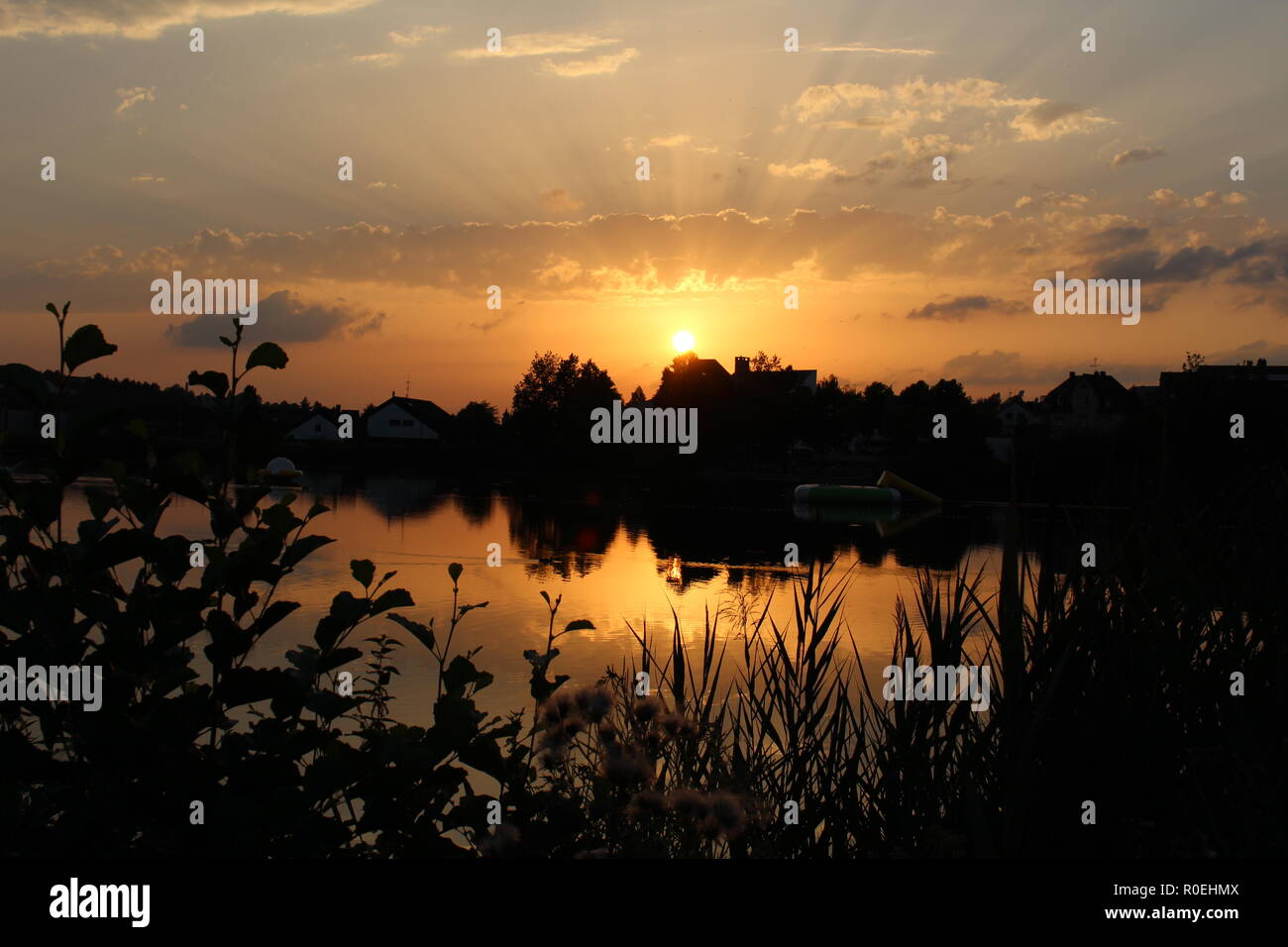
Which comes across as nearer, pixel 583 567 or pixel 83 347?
pixel 83 347

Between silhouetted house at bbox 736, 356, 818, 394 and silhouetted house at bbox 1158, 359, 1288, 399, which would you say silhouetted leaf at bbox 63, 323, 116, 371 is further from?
silhouetted house at bbox 736, 356, 818, 394

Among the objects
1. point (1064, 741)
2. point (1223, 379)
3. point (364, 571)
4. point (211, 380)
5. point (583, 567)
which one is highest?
point (1223, 379)

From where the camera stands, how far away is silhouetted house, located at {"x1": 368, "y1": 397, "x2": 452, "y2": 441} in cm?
11390

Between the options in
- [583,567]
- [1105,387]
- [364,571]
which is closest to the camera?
[364,571]

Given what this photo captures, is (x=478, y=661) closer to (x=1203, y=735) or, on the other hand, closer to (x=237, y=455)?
(x=1203, y=735)

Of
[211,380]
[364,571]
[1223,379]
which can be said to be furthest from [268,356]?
[1223,379]

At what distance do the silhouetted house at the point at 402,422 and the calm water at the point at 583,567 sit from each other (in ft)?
230

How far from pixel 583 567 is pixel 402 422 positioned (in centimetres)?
9532

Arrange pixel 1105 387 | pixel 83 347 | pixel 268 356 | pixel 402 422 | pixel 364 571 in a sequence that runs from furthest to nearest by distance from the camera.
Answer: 1. pixel 402 422
2. pixel 1105 387
3. pixel 364 571
4. pixel 268 356
5. pixel 83 347

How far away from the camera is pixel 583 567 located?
2269cm

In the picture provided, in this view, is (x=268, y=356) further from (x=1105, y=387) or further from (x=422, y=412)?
(x=422, y=412)
